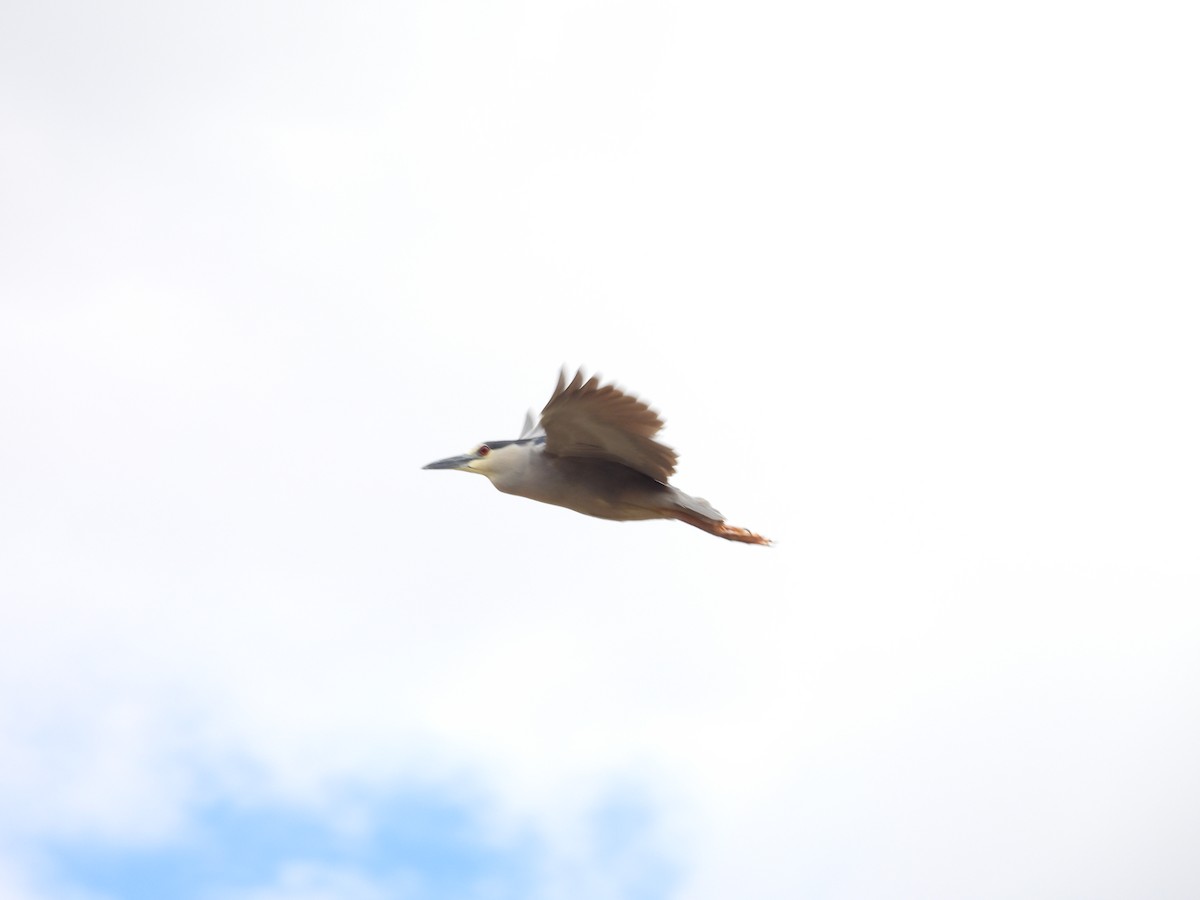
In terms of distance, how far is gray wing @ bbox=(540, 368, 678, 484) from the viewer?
7.41 meters

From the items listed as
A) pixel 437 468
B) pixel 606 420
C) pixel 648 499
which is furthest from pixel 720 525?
pixel 437 468

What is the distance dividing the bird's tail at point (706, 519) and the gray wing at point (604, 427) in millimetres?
215

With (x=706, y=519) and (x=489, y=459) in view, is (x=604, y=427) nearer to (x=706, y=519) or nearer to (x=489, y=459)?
(x=489, y=459)

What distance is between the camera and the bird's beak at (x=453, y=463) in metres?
8.05

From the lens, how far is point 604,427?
7656 mm

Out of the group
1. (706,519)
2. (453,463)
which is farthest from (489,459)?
(706,519)

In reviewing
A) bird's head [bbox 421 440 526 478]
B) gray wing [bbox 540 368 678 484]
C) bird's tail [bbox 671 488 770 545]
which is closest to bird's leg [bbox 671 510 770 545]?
bird's tail [bbox 671 488 770 545]

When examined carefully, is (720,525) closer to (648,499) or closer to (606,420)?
(648,499)

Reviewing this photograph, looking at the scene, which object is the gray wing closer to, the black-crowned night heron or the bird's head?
the black-crowned night heron

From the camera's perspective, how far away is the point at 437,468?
8148 millimetres

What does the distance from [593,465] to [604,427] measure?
0.45 m

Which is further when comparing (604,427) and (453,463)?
(453,463)

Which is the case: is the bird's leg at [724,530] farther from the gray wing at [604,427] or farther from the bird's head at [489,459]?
the bird's head at [489,459]

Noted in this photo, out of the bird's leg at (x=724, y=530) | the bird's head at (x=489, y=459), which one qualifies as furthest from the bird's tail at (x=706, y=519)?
the bird's head at (x=489, y=459)
